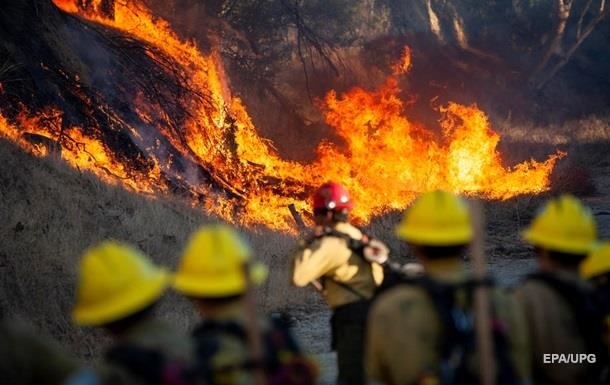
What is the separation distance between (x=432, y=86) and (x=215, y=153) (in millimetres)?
10645

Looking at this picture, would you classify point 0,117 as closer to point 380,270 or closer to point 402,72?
point 380,270

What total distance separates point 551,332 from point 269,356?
1262mm

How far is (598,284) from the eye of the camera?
4.22m

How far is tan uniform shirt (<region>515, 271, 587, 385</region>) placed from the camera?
3520mm

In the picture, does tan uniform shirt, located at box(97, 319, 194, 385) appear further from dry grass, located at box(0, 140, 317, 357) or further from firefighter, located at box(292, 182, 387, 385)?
dry grass, located at box(0, 140, 317, 357)

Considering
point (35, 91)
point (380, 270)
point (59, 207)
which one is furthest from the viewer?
point (35, 91)

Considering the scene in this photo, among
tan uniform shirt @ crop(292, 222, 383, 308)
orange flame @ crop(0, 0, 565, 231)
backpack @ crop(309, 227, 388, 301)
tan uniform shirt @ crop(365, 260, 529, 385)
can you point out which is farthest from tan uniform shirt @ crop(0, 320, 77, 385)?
orange flame @ crop(0, 0, 565, 231)

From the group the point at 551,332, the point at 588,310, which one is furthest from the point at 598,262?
the point at 551,332

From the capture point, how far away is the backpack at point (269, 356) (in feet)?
9.71

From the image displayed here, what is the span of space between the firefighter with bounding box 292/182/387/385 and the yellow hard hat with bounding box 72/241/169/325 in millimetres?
2411

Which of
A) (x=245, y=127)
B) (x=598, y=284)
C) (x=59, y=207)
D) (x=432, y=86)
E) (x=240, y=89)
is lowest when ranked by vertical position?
(x=598, y=284)

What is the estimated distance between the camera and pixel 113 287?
2.88 m

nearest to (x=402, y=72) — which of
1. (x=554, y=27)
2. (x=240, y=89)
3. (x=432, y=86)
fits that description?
(x=432, y=86)

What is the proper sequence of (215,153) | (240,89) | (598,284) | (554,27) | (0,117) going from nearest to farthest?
(598,284), (0,117), (215,153), (240,89), (554,27)
